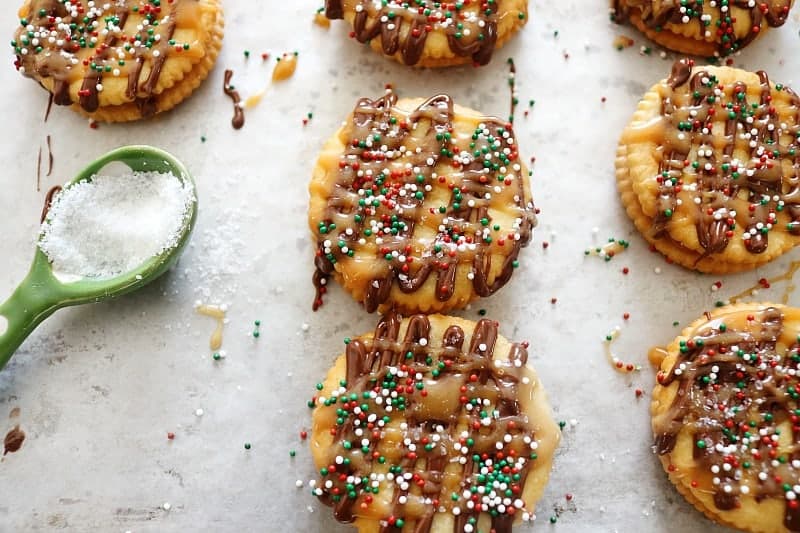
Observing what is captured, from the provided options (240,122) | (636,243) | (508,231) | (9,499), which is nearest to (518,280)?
(508,231)

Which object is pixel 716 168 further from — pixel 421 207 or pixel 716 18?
pixel 421 207

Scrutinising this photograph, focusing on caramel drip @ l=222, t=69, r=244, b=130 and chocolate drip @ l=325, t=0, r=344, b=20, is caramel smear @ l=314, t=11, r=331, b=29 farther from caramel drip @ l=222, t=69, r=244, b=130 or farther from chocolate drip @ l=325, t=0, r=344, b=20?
caramel drip @ l=222, t=69, r=244, b=130

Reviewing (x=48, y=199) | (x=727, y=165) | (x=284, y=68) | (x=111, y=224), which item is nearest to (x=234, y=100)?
(x=284, y=68)

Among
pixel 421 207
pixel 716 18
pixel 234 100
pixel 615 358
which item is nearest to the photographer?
pixel 421 207

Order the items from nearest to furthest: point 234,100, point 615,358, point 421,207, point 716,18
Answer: point 421,207 < point 615,358 < point 716,18 < point 234,100

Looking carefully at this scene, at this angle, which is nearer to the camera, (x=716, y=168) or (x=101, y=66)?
(x=716, y=168)

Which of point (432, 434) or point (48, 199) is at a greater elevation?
point (48, 199)

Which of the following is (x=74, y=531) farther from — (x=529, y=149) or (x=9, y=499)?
(x=529, y=149)
